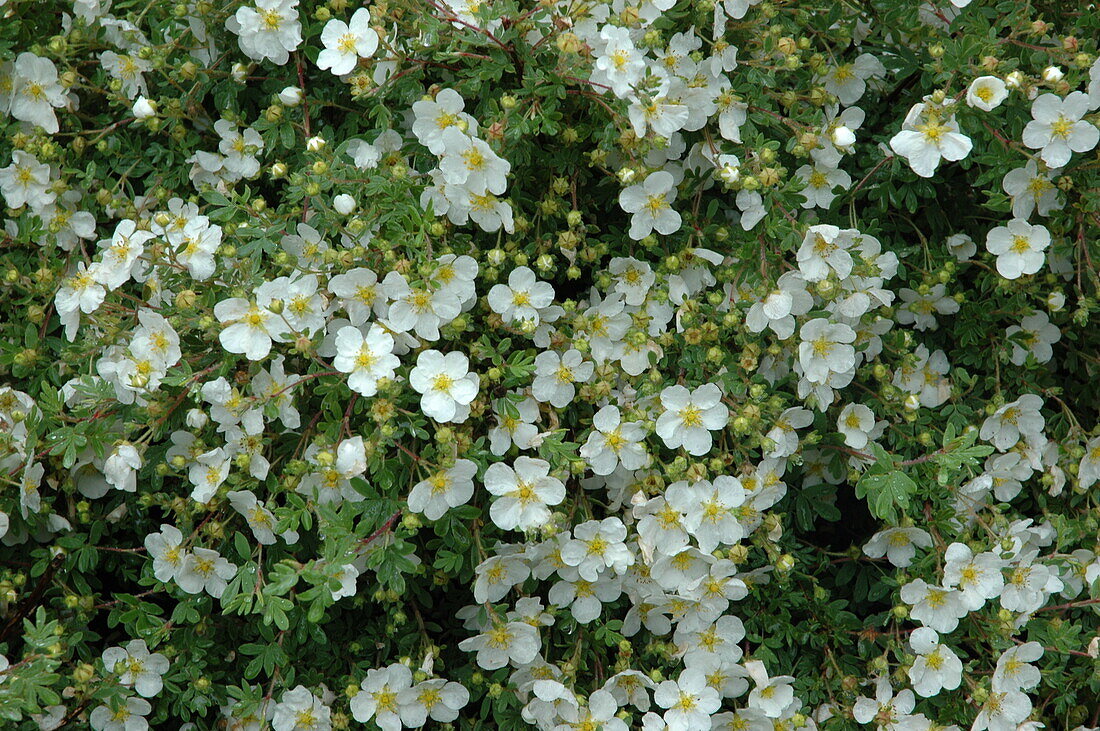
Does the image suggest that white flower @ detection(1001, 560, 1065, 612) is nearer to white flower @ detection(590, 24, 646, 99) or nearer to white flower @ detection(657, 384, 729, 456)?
white flower @ detection(657, 384, 729, 456)

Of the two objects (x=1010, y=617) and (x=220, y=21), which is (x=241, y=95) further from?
(x=1010, y=617)

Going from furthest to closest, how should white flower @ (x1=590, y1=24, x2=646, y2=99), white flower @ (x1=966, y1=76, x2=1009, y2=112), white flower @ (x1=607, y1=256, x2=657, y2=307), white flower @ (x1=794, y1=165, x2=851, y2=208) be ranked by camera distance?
1. white flower @ (x1=794, y1=165, x2=851, y2=208)
2. white flower @ (x1=607, y1=256, x2=657, y2=307)
3. white flower @ (x1=966, y1=76, x2=1009, y2=112)
4. white flower @ (x1=590, y1=24, x2=646, y2=99)

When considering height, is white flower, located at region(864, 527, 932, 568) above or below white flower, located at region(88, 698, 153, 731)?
above

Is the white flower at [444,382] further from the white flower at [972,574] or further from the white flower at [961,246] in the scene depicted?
the white flower at [961,246]

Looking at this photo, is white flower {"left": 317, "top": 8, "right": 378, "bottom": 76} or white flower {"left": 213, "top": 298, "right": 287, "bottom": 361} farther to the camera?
white flower {"left": 317, "top": 8, "right": 378, "bottom": 76}

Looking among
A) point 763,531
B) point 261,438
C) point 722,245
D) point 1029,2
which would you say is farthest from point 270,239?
point 1029,2

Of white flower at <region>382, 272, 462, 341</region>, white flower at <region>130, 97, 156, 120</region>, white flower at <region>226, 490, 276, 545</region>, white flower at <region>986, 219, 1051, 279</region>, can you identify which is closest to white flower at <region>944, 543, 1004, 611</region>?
white flower at <region>986, 219, 1051, 279</region>

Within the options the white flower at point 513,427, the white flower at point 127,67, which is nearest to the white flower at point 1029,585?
the white flower at point 513,427
